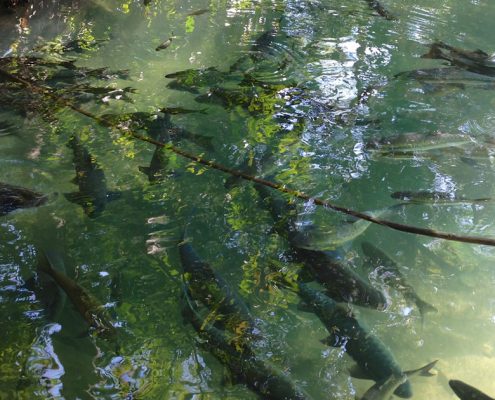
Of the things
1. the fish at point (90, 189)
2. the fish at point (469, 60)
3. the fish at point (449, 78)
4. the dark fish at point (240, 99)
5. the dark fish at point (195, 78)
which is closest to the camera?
the fish at point (90, 189)

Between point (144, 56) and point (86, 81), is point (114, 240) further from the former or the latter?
point (144, 56)

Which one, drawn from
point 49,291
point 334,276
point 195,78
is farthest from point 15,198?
point 195,78

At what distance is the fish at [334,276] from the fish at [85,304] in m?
1.44

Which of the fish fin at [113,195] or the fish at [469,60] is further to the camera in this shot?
the fish at [469,60]

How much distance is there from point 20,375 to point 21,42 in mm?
6368

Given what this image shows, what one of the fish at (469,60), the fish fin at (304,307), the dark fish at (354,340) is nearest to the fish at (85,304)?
the fish fin at (304,307)

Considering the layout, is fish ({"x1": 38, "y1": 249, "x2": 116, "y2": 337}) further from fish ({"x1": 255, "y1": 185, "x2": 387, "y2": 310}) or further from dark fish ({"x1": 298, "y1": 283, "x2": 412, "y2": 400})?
fish ({"x1": 255, "y1": 185, "x2": 387, "y2": 310})

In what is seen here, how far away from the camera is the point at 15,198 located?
3678mm

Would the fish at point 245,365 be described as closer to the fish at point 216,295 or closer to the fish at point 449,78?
the fish at point 216,295

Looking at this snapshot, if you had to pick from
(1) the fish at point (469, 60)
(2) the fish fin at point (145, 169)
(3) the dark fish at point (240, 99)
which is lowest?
(2) the fish fin at point (145, 169)

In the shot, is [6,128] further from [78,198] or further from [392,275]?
[392,275]

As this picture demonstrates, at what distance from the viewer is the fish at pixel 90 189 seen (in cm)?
375

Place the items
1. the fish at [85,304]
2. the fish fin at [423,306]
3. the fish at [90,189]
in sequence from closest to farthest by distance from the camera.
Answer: the fish at [85,304] → the fish fin at [423,306] → the fish at [90,189]

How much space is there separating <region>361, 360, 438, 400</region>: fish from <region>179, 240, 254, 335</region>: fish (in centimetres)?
81
